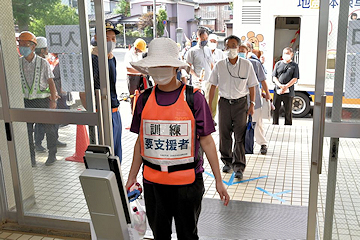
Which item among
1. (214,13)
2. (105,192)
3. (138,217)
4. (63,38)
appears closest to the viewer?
(105,192)

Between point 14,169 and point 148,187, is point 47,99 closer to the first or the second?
point 14,169

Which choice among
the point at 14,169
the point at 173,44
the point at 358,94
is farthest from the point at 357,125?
the point at 14,169

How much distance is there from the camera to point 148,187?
7.73ft

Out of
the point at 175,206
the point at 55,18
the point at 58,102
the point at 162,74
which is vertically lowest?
the point at 175,206

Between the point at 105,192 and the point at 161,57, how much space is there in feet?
2.84

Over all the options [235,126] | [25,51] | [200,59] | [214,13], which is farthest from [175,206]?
[214,13]

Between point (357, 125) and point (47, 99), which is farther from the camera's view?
point (47, 99)

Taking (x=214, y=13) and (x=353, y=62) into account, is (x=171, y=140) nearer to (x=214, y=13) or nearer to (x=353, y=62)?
(x=353, y=62)

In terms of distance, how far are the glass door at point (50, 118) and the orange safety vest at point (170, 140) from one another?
820 mm

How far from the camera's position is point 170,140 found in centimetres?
223

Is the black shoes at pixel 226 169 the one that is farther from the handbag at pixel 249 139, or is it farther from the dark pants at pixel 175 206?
the dark pants at pixel 175 206

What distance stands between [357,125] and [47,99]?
244 cm

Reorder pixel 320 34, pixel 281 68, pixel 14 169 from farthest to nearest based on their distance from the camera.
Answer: pixel 281 68, pixel 14 169, pixel 320 34

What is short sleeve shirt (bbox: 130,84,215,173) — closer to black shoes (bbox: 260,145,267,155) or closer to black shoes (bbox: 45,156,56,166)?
black shoes (bbox: 45,156,56,166)
